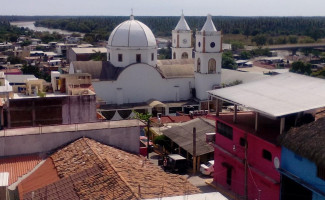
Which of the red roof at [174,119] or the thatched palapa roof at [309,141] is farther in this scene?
the red roof at [174,119]

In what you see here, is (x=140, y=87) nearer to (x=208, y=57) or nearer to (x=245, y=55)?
(x=208, y=57)

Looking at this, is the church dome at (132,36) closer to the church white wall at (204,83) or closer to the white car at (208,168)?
the church white wall at (204,83)

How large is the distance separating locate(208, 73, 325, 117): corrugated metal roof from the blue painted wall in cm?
124

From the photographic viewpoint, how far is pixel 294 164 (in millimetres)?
12938

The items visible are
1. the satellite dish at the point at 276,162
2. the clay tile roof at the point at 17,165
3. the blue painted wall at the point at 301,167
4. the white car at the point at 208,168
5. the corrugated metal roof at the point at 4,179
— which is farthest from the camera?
the white car at the point at 208,168

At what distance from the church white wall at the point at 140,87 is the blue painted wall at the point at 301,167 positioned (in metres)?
19.0

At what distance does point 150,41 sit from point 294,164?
2070cm


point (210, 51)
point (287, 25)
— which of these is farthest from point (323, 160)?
point (287, 25)

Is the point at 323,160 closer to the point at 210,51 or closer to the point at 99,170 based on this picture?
the point at 99,170

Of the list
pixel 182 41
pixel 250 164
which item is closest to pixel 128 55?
pixel 182 41

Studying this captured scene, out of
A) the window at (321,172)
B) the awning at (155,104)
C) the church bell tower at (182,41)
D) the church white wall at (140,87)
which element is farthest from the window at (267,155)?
the church bell tower at (182,41)

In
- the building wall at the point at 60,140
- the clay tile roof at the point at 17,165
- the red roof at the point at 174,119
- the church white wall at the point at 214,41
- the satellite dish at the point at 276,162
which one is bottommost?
the red roof at the point at 174,119

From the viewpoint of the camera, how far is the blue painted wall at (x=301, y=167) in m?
12.1

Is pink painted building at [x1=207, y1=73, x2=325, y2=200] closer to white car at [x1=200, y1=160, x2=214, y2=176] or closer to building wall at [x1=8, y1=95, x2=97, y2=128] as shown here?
white car at [x1=200, y1=160, x2=214, y2=176]
